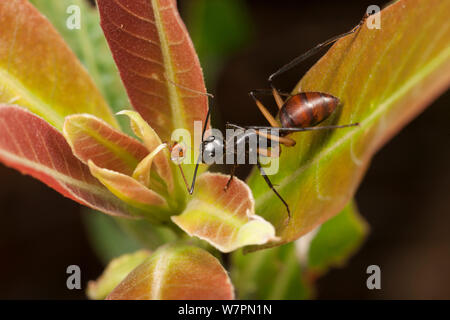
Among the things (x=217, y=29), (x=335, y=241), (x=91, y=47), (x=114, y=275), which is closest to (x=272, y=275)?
(x=335, y=241)

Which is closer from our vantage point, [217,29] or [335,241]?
[335,241]

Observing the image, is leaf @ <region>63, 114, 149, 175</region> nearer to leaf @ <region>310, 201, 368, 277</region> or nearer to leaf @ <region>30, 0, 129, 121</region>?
leaf @ <region>30, 0, 129, 121</region>

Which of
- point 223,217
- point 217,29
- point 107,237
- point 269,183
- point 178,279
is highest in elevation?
point 217,29

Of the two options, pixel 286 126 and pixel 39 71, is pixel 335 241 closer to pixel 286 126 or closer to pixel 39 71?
pixel 286 126

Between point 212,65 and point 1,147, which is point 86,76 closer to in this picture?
point 1,147

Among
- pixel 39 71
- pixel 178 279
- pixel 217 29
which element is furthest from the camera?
pixel 217 29

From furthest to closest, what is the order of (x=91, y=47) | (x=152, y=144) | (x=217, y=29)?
(x=217, y=29) < (x=91, y=47) < (x=152, y=144)

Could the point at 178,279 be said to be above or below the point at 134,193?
below

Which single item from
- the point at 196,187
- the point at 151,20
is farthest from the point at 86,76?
the point at 196,187
